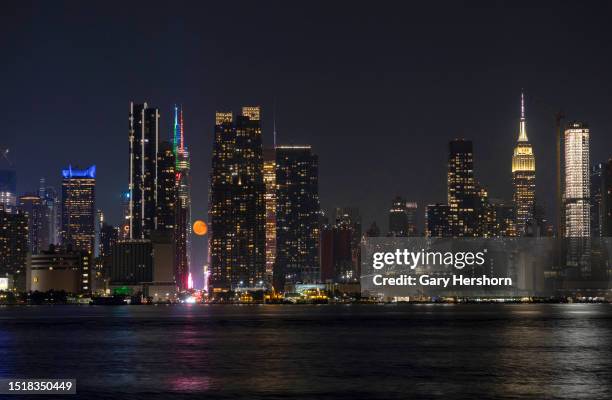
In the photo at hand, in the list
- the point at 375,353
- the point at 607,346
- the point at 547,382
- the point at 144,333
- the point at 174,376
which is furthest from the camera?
the point at 144,333

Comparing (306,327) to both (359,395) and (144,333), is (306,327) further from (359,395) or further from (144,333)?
(359,395)

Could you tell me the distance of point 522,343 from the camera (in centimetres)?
7694

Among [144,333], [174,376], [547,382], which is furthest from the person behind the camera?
[144,333]

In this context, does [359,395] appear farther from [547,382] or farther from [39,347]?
[39,347]

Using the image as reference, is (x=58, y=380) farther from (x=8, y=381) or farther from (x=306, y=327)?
(x=306, y=327)

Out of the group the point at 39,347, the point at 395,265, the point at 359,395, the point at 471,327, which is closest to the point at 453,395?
the point at 359,395

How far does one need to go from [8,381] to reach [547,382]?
2530 cm

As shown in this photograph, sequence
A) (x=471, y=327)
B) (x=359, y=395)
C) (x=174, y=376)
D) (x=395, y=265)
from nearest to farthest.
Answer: (x=359, y=395)
(x=174, y=376)
(x=471, y=327)
(x=395, y=265)

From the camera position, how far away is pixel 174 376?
174ft

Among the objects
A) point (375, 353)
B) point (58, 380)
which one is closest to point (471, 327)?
point (375, 353)

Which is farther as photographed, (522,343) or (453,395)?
(522,343)

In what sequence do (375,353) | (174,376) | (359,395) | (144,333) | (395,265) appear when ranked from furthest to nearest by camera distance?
(395,265) < (144,333) < (375,353) < (174,376) < (359,395)

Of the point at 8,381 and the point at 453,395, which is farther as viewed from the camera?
the point at 8,381

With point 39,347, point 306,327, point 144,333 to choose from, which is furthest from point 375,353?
point 306,327
